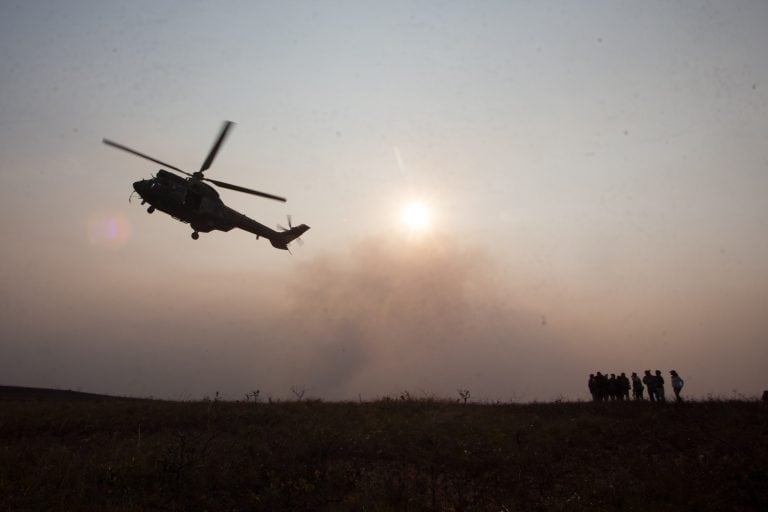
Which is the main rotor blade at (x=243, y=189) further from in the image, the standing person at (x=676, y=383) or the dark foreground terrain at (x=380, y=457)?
the standing person at (x=676, y=383)

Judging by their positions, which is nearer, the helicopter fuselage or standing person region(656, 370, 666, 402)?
standing person region(656, 370, 666, 402)

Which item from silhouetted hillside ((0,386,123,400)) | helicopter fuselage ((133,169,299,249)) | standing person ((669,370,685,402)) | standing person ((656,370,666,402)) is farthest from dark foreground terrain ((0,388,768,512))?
helicopter fuselage ((133,169,299,249))

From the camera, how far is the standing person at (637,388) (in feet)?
70.0

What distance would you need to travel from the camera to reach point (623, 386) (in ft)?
71.2

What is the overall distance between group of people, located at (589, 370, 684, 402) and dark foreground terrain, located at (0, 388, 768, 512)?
5.94 ft

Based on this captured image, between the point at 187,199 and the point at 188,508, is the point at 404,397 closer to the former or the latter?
the point at 188,508

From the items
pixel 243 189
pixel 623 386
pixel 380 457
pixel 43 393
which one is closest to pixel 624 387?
pixel 623 386

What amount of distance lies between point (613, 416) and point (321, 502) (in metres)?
11.2

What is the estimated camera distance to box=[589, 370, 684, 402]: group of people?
20.3m

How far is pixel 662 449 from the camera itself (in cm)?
1438

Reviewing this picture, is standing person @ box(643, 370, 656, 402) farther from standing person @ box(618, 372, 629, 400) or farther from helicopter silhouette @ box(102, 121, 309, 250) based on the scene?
helicopter silhouette @ box(102, 121, 309, 250)

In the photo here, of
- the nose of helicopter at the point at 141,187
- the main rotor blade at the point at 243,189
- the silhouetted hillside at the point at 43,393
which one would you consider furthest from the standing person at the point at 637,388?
the silhouetted hillside at the point at 43,393

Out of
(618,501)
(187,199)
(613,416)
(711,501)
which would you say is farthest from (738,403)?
(187,199)

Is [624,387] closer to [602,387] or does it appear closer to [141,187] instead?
[602,387]
